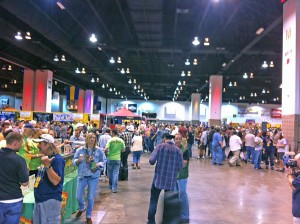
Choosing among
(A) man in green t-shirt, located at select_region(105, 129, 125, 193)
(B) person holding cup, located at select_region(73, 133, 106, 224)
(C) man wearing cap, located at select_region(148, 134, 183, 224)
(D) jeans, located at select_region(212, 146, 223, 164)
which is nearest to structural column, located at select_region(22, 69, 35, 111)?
(D) jeans, located at select_region(212, 146, 223, 164)

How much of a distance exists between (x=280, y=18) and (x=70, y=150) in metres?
10.4

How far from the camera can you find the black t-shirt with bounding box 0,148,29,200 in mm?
3635

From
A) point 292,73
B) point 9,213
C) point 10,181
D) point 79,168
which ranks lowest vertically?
point 9,213

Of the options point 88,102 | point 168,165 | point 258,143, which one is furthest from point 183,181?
point 88,102

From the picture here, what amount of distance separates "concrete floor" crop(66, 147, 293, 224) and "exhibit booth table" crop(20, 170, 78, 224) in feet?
0.69

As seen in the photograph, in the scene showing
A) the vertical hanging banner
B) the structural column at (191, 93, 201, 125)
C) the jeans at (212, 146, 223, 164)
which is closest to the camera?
the jeans at (212, 146, 223, 164)

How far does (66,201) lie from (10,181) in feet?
7.66

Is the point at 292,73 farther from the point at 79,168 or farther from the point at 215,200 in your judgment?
the point at 79,168

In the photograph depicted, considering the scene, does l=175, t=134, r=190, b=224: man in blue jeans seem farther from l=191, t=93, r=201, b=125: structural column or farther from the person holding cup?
l=191, t=93, r=201, b=125: structural column

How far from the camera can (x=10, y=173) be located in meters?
3.65

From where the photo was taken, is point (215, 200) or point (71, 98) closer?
point (215, 200)

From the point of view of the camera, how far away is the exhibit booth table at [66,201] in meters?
4.70

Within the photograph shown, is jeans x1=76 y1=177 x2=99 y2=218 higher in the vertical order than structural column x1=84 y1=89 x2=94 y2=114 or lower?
lower

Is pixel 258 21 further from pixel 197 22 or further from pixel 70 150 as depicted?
pixel 70 150
